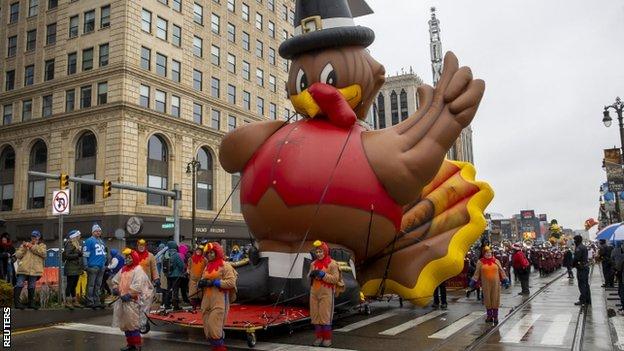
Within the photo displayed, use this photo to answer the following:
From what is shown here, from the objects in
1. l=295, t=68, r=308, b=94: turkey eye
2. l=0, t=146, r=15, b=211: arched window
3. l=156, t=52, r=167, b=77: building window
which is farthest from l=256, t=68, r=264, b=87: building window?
l=295, t=68, r=308, b=94: turkey eye

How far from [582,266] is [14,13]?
41.4m

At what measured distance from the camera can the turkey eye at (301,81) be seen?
1092 cm

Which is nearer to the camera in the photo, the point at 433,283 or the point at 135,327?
the point at 135,327

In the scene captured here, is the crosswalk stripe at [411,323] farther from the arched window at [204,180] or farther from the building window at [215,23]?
the building window at [215,23]

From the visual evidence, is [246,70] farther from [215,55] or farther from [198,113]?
[198,113]

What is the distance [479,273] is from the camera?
38.9 ft

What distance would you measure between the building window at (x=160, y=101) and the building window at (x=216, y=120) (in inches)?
183

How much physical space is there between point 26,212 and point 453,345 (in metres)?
33.6

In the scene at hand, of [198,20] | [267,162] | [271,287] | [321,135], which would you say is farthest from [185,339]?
[198,20]

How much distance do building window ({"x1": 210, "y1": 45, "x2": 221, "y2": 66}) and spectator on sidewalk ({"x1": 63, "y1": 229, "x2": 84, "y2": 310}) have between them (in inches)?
1163

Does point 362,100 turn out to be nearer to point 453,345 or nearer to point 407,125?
point 407,125

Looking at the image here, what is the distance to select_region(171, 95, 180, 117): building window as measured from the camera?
117 ft

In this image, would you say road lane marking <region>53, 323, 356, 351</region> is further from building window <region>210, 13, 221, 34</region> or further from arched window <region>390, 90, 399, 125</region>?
arched window <region>390, 90, 399, 125</region>

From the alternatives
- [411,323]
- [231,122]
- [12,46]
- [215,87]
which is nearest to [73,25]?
[12,46]
